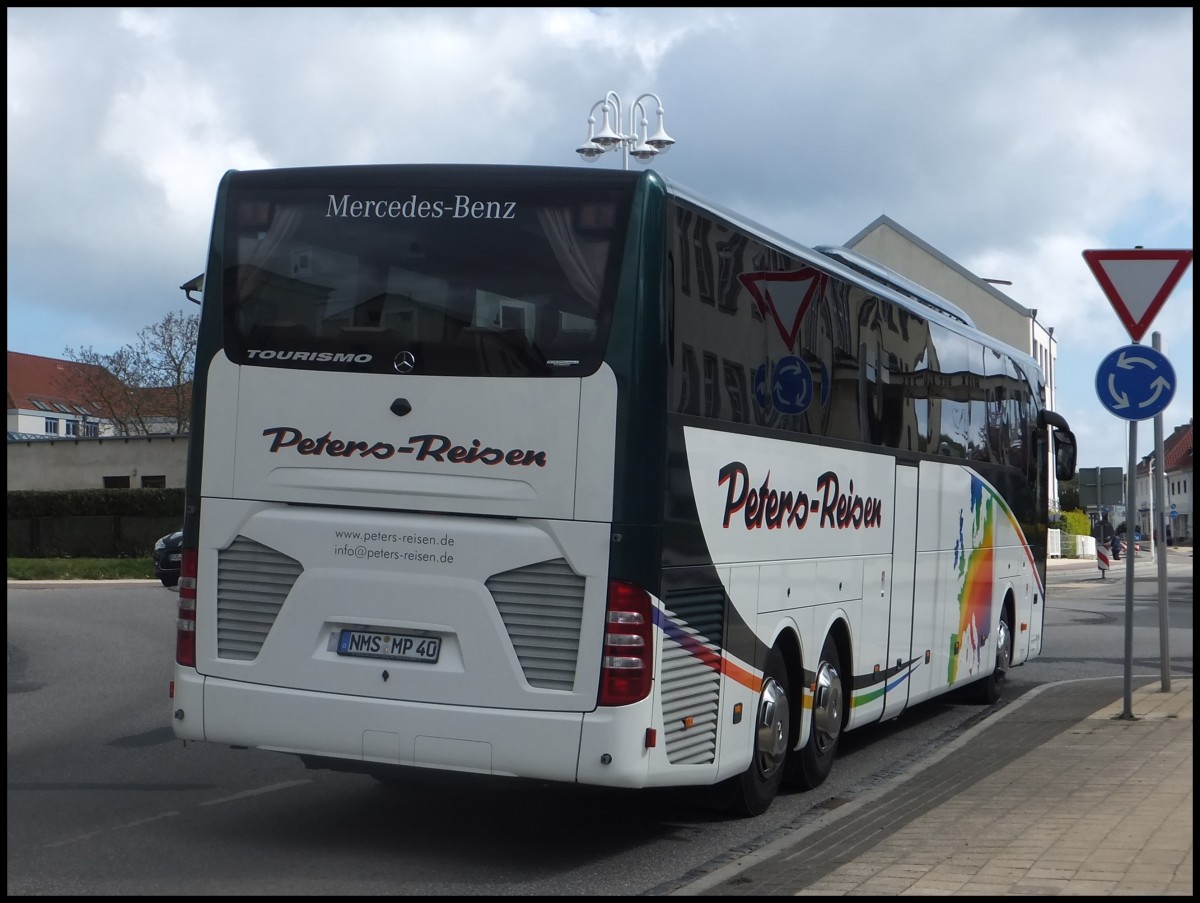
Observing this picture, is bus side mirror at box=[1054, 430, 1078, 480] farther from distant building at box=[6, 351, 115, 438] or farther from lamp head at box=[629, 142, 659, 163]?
distant building at box=[6, 351, 115, 438]

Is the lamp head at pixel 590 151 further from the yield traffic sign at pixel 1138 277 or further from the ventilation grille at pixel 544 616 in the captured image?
the ventilation grille at pixel 544 616

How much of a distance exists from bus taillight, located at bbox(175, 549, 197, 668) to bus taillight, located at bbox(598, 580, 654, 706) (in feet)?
7.26

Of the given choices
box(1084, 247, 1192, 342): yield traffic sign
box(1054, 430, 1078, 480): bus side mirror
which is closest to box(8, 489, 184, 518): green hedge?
box(1054, 430, 1078, 480): bus side mirror

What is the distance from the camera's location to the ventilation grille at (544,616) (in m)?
7.42

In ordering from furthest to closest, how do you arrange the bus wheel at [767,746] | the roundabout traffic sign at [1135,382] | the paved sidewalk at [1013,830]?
the roundabout traffic sign at [1135,382] < the bus wheel at [767,746] < the paved sidewalk at [1013,830]

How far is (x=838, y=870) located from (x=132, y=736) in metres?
6.97

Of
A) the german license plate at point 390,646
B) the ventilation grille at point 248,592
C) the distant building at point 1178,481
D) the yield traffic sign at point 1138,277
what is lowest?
the german license plate at point 390,646

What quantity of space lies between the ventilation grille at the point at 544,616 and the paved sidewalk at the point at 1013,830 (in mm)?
1187

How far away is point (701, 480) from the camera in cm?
802

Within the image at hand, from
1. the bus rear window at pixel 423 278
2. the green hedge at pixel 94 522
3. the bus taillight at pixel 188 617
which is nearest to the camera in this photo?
the bus rear window at pixel 423 278

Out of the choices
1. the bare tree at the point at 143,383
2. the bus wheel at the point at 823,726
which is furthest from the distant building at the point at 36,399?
the bus wheel at the point at 823,726

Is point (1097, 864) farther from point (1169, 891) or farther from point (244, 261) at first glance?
point (244, 261)

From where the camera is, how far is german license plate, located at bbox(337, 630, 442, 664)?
760cm

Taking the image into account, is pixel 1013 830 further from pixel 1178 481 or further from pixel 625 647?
pixel 1178 481
